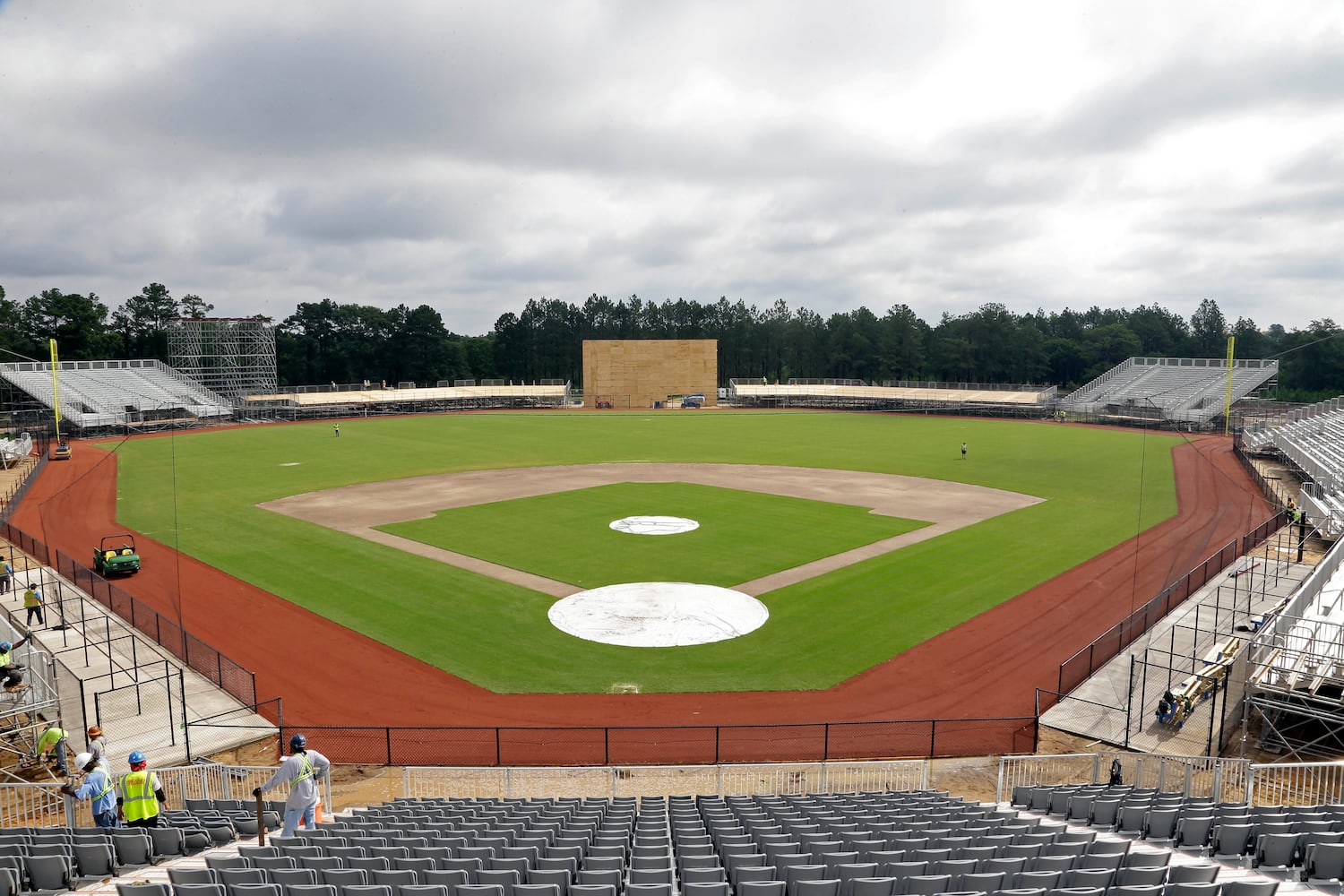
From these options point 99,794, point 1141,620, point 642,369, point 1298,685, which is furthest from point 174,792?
point 642,369

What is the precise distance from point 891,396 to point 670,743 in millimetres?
103952

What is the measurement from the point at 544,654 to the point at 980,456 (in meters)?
49.0

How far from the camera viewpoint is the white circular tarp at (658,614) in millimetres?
24000

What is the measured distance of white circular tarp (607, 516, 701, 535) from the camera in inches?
1438

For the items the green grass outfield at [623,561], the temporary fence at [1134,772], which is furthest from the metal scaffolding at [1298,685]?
the green grass outfield at [623,561]

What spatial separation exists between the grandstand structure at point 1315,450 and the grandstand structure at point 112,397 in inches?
3505

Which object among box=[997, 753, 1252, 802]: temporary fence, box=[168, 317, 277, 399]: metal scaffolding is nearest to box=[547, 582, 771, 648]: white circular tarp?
box=[997, 753, 1252, 802]: temporary fence

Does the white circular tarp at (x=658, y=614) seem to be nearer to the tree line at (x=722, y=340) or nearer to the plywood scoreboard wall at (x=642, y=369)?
the plywood scoreboard wall at (x=642, y=369)

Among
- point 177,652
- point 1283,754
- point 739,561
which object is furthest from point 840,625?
point 177,652

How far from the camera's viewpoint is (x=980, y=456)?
2470 inches

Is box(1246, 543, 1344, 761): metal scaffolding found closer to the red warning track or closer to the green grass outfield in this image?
the red warning track

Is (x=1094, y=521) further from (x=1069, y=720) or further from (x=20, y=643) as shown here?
(x=20, y=643)

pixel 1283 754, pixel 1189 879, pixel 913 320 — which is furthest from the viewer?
pixel 913 320

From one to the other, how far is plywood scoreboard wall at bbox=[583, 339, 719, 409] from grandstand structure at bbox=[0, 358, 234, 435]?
49.3 meters
